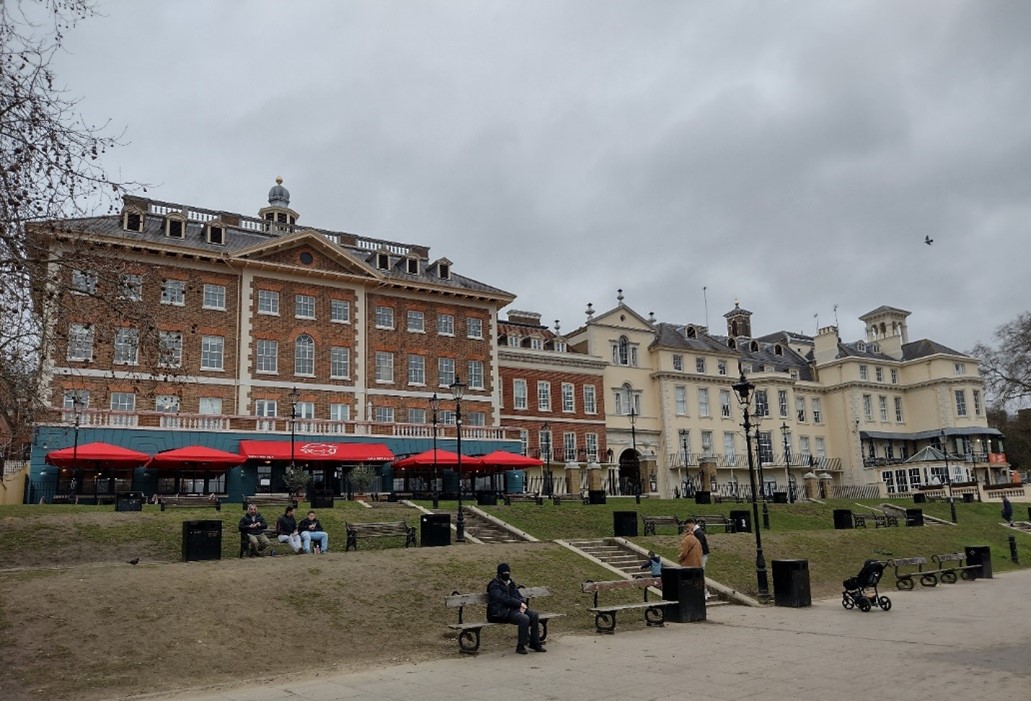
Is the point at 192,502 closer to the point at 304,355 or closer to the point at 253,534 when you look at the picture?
the point at 253,534

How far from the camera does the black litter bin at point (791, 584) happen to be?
63.9 feet

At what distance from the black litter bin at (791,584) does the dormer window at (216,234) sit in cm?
3158

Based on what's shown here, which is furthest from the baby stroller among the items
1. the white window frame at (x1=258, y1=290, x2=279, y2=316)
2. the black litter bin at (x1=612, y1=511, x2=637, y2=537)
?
the white window frame at (x1=258, y1=290, x2=279, y2=316)

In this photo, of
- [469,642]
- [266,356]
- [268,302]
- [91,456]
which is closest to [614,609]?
[469,642]

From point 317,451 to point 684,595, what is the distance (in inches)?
979

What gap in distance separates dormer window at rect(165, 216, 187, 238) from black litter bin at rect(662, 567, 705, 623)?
31839mm

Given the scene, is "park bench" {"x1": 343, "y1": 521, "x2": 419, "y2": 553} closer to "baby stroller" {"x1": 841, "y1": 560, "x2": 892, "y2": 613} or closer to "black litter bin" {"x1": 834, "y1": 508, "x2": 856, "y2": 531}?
"baby stroller" {"x1": 841, "y1": 560, "x2": 892, "y2": 613}

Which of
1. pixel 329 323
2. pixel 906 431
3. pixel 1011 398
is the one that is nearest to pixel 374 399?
pixel 329 323

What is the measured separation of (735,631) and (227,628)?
8950mm

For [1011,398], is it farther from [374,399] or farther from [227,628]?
[227,628]

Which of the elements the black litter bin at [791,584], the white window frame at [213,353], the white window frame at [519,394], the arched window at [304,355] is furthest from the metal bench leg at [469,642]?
the white window frame at [519,394]

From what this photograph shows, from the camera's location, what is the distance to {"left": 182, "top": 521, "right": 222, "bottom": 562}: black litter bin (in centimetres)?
1955

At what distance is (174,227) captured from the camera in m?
40.8

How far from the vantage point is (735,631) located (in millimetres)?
15578
